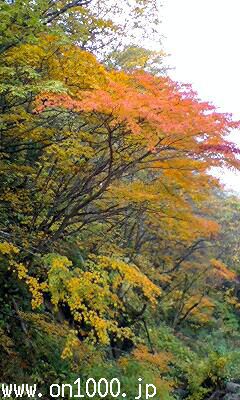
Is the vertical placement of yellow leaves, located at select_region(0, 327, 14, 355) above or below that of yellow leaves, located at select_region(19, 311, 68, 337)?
below

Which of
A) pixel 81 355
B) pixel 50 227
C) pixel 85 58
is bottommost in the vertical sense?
pixel 81 355

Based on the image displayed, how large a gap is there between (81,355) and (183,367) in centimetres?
535

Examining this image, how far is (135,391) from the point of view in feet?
22.6

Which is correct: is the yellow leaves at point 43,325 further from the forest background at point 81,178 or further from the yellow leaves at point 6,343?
the yellow leaves at point 6,343

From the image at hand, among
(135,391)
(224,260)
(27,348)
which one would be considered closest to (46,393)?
(27,348)

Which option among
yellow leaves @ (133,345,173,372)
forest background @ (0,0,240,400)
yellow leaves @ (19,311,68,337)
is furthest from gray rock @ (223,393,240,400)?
yellow leaves @ (19,311,68,337)

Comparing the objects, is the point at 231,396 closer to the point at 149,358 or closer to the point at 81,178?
the point at 149,358

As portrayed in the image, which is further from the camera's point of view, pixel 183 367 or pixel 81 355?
pixel 183 367

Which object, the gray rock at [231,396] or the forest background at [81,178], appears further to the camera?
the gray rock at [231,396]

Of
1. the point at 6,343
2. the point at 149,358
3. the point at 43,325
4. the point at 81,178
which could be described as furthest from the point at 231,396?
the point at 81,178

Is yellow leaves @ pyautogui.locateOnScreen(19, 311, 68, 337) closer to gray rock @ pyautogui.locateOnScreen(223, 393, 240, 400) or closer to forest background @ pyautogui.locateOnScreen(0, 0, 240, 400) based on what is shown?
forest background @ pyautogui.locateOnScreen(0, 0, 240, 400)

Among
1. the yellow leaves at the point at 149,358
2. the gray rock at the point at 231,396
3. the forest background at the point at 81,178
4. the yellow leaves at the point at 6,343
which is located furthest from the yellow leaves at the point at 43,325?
the gray rock at the point at 231,396

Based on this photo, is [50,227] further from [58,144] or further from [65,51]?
[65,51]

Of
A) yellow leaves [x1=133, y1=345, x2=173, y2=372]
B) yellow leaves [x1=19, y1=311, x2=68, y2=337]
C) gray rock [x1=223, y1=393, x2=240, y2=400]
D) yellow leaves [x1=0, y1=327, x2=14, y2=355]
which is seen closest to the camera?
yellow leaves [x1=0, y1=327, x2=14, y2=355]
